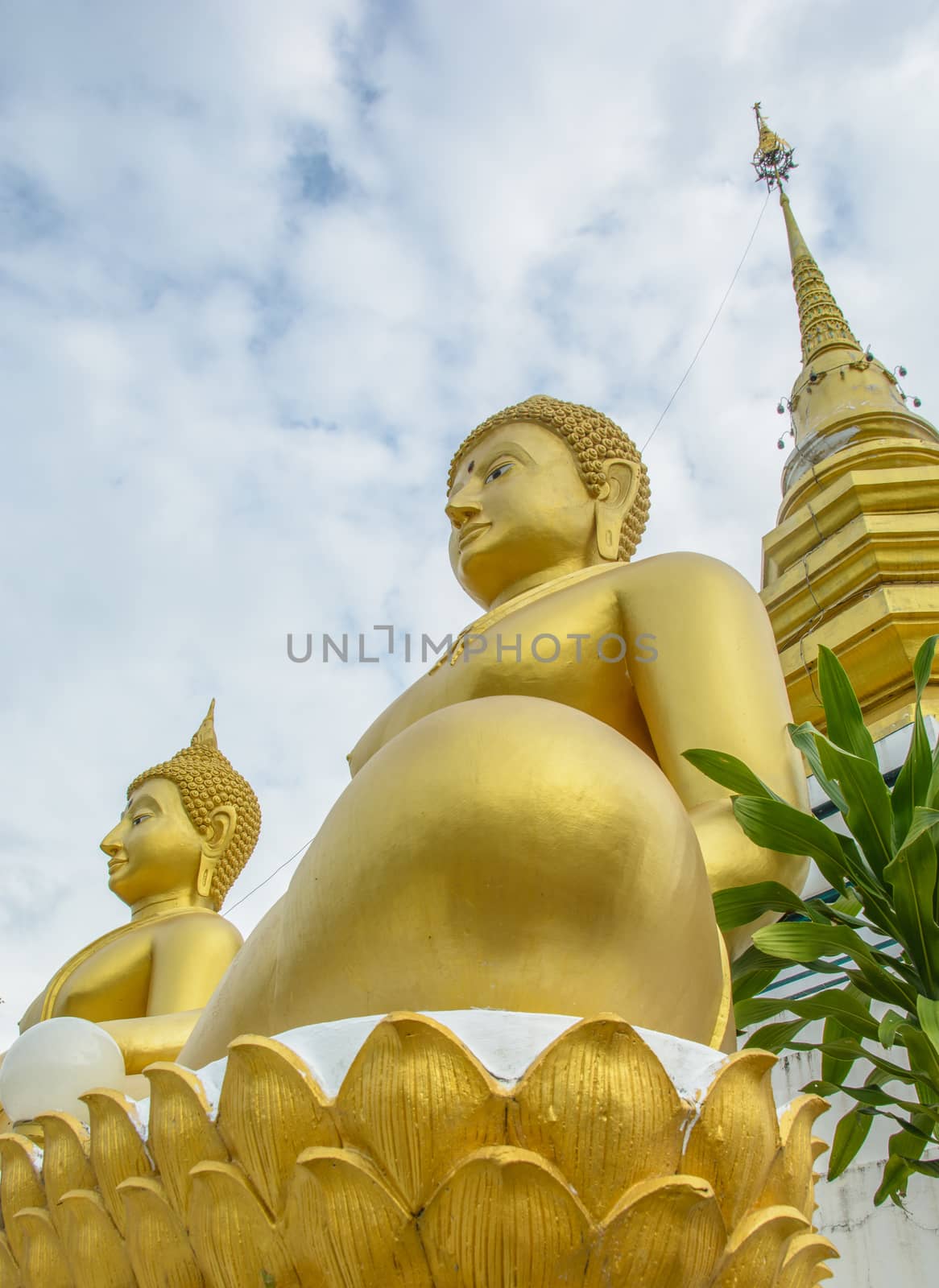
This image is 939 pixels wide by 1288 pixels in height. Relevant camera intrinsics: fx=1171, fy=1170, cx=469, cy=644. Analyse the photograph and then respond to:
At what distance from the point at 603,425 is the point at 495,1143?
7.76 feet

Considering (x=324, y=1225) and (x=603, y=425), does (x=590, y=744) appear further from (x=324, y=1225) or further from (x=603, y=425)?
(x=603, y=425)

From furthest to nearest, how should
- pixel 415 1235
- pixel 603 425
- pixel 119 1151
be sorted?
1. pixel 603 425
2. pixel 119 1151
3. pixel 415 1235

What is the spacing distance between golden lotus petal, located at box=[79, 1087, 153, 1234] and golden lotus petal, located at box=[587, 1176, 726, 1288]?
486 mm

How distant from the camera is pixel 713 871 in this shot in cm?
194

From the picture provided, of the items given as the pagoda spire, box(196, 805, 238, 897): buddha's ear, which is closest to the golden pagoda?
the pagoda spire

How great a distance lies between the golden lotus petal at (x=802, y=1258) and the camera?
4.05 ft

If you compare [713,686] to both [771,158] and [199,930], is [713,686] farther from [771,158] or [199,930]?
[771,158]

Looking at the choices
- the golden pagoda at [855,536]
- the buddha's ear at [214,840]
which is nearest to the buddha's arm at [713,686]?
the buddha's ear at [214,840]

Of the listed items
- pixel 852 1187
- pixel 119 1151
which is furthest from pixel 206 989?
pixel 119 1151

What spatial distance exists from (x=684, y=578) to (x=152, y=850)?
2.58 m

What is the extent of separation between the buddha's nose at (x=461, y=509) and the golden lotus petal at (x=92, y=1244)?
6.45 feet

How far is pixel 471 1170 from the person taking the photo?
3.41 feet

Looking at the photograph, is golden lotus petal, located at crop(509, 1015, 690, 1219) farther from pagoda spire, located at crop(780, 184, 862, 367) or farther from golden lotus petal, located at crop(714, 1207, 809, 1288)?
pagoda spire, located at crop(780, 184, 862, 367)

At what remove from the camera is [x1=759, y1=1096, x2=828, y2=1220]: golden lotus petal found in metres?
1.21
